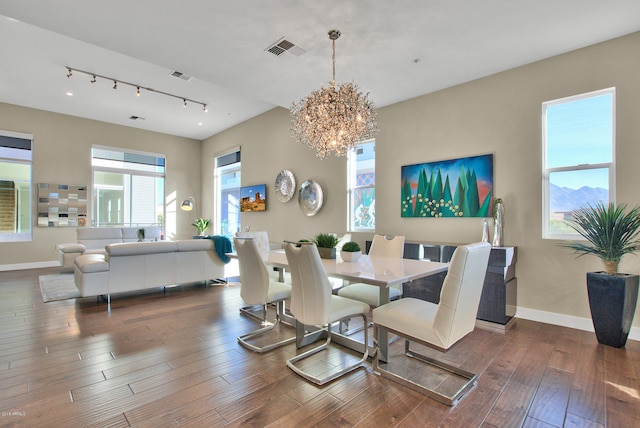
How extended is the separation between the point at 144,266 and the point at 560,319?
521 cm

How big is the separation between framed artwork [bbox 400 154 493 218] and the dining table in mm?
1694

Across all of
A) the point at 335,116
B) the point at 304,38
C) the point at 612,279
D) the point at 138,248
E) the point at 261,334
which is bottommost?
the point at 261,334

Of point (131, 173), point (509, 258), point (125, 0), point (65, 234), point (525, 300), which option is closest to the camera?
point (125, 0)

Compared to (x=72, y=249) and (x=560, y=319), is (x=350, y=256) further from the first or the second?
(x=72, y=249)

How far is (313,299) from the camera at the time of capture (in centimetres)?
226

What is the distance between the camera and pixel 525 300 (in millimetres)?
3727

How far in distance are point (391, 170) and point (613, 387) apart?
3463 millimetres

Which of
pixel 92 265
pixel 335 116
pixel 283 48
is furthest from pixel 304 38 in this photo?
pixel 92 265

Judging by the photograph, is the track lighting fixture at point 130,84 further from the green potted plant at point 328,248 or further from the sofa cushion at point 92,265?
the green potted plant at point 328,248

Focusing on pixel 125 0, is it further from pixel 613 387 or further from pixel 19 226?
pixel 19 226

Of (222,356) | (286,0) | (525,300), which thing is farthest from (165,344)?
(525,300)

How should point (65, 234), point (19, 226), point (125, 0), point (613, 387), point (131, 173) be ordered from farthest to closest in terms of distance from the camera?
point (131, 173) → point (65, 234) → point (19, 226) → point (125, 0) → point (613, 387)

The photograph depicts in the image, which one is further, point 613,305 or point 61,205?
point 61,205

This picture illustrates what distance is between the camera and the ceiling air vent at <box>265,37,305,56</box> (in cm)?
327
